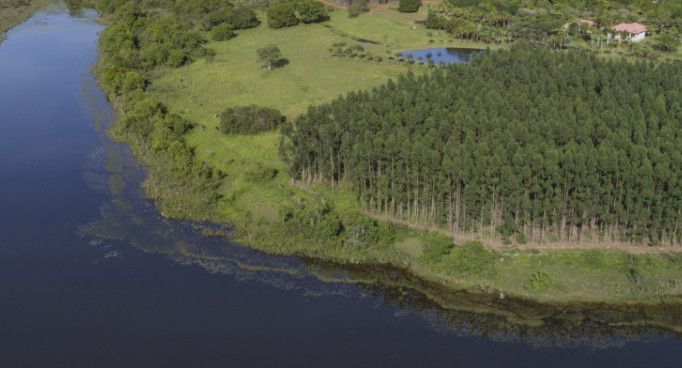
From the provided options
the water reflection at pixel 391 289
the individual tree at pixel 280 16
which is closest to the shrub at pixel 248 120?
the water reflection at pixel 391 289

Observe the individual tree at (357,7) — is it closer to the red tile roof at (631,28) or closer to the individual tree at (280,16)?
the individual tree at (280,16)

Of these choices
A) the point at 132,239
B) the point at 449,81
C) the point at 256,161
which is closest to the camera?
the point at 132,239

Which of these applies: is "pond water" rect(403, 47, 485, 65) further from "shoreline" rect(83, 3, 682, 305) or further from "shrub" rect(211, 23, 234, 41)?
"shoreline" rect(83, 3, 682, 305)

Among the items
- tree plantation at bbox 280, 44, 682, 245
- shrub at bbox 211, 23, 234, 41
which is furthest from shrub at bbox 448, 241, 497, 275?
shrub at bbox 211, 23, 234, 41

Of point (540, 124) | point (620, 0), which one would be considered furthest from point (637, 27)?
point (540, 124)

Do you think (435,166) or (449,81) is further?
(449,81)

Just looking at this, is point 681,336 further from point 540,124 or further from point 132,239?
point 132,239

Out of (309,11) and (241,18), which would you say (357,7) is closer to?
(309,11)
